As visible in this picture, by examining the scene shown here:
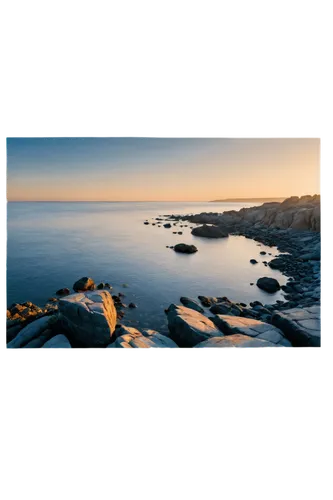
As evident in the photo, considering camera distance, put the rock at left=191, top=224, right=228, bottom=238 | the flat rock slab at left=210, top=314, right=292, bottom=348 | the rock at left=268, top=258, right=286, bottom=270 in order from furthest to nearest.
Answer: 1. the rock at left=191, top=224, right=228, bottom=238
2. the rock at left=268, top=258, right=286, bottom=270
3. the flat rock slab at left=210, top=314, right=292, bottom=348

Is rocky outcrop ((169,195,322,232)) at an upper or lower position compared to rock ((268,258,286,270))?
upper

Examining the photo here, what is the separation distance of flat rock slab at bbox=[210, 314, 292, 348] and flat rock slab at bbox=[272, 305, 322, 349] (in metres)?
0.09

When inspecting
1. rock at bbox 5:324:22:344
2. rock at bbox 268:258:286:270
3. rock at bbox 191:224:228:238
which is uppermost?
rock at bbox 191:224:228:238

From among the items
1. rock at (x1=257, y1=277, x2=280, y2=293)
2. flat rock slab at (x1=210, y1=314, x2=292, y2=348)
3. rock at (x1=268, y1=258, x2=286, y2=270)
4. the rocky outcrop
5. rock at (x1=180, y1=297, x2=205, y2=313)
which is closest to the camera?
flat rock slab at (x1=210, y1=314, x2=292, y2=348)

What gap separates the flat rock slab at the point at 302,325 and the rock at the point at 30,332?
2423mm

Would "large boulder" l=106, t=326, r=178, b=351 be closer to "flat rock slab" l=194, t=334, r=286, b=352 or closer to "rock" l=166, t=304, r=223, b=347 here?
"rock" l=166, t=304, r=223, b=347

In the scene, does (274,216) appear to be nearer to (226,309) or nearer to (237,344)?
(226,309)

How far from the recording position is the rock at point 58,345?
7.23 ft

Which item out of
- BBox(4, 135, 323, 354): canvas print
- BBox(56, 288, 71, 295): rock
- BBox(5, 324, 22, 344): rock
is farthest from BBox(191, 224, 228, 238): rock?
BBox(5, 324, 22, 344): rock

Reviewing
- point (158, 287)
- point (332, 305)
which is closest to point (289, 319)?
point (332, 305)

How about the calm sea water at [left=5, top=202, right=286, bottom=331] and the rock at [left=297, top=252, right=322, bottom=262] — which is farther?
the calm sea water at [left=5, top=202, right=286, bottom=331]

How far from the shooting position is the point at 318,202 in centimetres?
226

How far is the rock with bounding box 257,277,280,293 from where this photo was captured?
2.91 m
